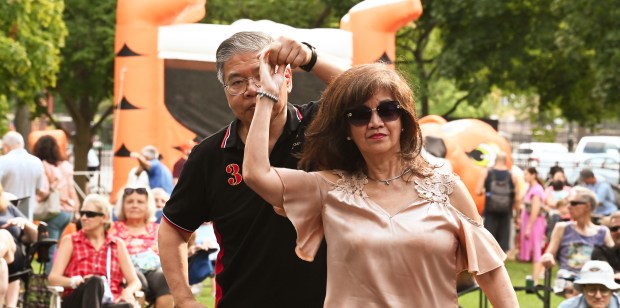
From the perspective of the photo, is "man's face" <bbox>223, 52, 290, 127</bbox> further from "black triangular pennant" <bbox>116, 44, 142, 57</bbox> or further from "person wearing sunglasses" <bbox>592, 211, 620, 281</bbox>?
"black triangular pennant" <bbox>116, 44, 142, 57</bbox>

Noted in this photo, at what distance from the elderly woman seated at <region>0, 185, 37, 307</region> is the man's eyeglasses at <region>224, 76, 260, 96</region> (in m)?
6.47

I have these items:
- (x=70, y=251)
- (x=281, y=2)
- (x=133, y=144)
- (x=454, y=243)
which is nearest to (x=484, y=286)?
(x=454, y=243)

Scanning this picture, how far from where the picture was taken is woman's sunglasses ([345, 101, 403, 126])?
3902mm

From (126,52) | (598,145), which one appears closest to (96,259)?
(126,52)

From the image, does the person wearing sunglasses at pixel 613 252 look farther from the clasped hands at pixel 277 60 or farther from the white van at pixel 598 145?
the white van at pixel 598 145

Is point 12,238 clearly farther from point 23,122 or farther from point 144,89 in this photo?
point 23,122

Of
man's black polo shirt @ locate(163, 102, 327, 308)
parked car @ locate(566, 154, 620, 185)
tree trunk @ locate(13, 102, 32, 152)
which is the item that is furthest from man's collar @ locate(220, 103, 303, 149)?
tree trunk @ locate(13, 102, 32, 152)

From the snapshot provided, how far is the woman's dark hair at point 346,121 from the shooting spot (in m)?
3.93

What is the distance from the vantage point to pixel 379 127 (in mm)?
3912

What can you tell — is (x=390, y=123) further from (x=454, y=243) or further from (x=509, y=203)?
(x=509, y=203)

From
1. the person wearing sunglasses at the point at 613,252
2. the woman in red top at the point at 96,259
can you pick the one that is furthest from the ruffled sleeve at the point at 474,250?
the person wearing sunglasses at the point at 613,252

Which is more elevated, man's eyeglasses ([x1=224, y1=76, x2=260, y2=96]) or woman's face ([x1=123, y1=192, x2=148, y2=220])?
man's eyeglasses ([x1=224, y1=76, x2=260, y2=96])

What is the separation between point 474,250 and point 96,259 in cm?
694

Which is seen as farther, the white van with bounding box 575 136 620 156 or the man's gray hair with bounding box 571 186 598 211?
the white van with bounding box 575 136 620 156
